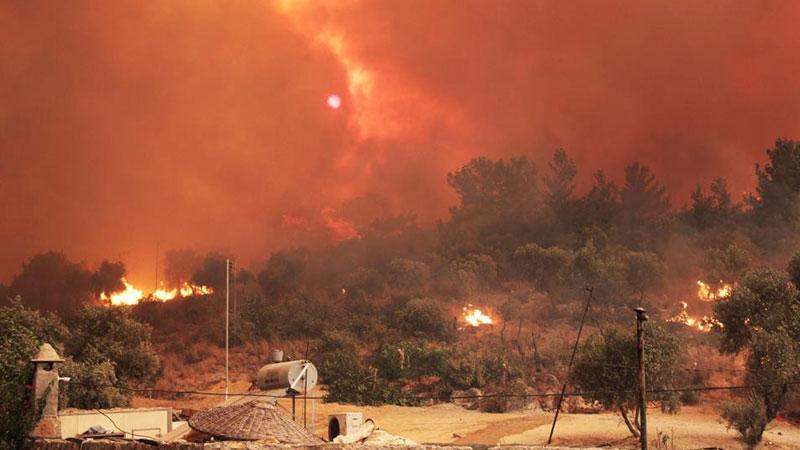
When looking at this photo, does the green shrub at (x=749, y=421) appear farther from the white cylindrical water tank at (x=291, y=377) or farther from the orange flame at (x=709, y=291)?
the orange flame at (x=709, y=291)

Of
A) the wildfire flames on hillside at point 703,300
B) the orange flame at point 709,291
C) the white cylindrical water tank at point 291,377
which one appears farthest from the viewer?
the orange flame at point 709,291

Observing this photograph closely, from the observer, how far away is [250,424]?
1488 cm

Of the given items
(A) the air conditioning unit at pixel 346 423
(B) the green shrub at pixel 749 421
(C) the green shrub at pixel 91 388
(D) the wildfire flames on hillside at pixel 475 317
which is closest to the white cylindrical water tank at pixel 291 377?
(A) the air conditioning unit at pixel 346 423

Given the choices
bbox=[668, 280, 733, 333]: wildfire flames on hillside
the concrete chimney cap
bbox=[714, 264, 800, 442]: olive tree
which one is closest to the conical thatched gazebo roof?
the concrete chimney cap

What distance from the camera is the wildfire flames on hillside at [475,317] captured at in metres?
65.9

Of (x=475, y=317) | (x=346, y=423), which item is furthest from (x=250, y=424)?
(x=475, y=317)

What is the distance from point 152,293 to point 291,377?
59862 mm

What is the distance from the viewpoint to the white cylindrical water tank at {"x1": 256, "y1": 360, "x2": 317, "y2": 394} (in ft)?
70.5

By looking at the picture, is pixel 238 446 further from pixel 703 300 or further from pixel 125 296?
pixel 125 296

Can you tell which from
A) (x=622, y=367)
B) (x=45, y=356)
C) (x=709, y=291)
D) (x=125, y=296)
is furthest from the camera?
(x=125, y=296)

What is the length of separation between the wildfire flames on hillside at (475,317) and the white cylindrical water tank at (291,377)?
1759 inches

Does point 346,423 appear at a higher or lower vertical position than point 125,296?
lower

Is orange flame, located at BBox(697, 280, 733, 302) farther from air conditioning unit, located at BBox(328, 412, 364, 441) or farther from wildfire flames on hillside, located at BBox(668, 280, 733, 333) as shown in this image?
air conditioning unit, located at BBox(328, 412, 364, 441)

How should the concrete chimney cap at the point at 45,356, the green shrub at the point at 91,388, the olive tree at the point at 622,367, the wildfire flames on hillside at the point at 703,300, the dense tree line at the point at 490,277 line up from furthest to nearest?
the wildfire flames on hillside at the point at 703,300
the dense tree line at the point at 490,277
the green shrub at the point at 91,388
the olive tree at the point at 622,367
the concrete chimney cap at the point at 45,356
